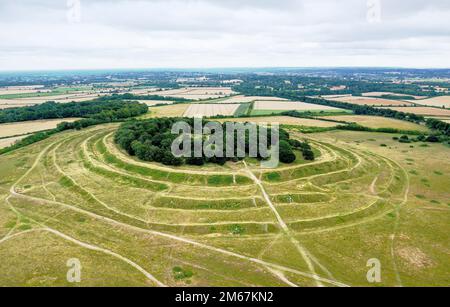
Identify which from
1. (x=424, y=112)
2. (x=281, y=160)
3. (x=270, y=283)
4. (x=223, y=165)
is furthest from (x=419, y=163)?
(x=424, y=112)

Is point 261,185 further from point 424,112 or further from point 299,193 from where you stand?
point 424,112

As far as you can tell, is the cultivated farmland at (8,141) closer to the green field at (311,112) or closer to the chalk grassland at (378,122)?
the green field at (311,112)

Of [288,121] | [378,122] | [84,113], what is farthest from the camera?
[84,113]

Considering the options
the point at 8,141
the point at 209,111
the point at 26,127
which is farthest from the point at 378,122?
the point at 26,127

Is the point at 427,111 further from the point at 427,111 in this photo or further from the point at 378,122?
the point at 378,122

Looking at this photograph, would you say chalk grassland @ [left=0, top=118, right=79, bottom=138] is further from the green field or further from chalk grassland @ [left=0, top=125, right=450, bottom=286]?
the green field

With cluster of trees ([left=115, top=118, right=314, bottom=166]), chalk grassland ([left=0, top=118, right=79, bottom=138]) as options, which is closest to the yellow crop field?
cluster of trees ([left=115, top=118, right=314, bottom=166])
